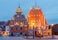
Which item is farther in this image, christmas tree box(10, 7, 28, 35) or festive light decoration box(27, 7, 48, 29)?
festive light decoration box(27, 7, 48, 29)

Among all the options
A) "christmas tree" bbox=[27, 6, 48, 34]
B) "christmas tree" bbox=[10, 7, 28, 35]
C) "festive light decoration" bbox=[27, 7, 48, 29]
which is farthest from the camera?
"festive light decoration" bbox=[27, 7, 48, 29]

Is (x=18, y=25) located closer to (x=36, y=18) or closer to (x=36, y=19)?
(x=36, y=19)

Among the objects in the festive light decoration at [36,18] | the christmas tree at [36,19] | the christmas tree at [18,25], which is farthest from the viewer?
the festive light decoration at [36,18]

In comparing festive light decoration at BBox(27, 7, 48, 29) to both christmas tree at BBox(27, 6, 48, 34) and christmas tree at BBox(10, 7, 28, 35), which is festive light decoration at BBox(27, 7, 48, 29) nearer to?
christmas tree at BBox(27, 6, 48, 34)

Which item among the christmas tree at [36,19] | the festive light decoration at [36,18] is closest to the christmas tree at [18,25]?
the christmas tree at [36,19]

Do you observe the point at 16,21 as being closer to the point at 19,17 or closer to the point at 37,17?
the point at 19,17

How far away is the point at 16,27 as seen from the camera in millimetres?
84562

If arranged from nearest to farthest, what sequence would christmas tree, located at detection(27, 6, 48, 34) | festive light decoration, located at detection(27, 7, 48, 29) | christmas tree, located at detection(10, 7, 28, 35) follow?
1. christmas tree, located at detection(10, 7, 28, 35)
2. christmas tree, located at detection(27, 6, 48, 34)
3. festive light decoration, located at detection(27, 7, 48, 29)

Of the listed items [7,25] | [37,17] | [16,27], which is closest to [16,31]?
[16,27]

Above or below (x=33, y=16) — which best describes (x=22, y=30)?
below

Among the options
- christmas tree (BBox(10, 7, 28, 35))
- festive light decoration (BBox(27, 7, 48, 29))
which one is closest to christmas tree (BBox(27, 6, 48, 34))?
festive light decoration (BBox(27, 7, 48, 29))

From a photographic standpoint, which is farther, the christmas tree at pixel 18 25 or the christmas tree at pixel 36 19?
the christmas tree at pixel 36 19

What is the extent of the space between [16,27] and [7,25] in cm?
773

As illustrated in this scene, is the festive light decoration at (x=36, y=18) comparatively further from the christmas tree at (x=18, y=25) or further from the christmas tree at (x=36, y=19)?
the christmas tree at (x=18, y=25)
